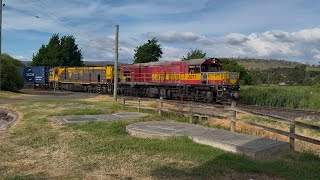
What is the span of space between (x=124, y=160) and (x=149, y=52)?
57.9m

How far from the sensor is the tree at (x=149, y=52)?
213 feet

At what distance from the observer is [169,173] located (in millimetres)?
7008

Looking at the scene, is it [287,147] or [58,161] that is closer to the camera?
[58,161]

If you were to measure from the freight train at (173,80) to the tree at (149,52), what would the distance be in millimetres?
20775

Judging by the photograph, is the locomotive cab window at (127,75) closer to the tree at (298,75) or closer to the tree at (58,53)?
the tree at (58,53)

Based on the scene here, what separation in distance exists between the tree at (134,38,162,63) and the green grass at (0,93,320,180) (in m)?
54.1

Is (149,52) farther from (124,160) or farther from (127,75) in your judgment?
(124,160)

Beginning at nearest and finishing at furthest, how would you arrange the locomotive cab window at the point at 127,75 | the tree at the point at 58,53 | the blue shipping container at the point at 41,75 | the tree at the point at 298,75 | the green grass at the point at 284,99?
the green grass at the point at 284,99 → the locomotive cab window at the point at 127,75 → the blue shipping container at the point at 41,75 → the tree at the point at 58,53 → the tree at the point at 298,75

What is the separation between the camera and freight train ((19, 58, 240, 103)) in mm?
27000

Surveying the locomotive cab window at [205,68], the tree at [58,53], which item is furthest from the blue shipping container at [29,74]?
the locomotive cab window at [205,68]

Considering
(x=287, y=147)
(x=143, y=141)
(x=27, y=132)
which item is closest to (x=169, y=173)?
(x=143, y=141)

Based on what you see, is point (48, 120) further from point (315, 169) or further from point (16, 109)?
point (315, 169)

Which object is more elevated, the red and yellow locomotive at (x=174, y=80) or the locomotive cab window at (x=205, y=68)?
the locomotive cab window at (x=205, y=68)

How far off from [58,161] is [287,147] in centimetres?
563
